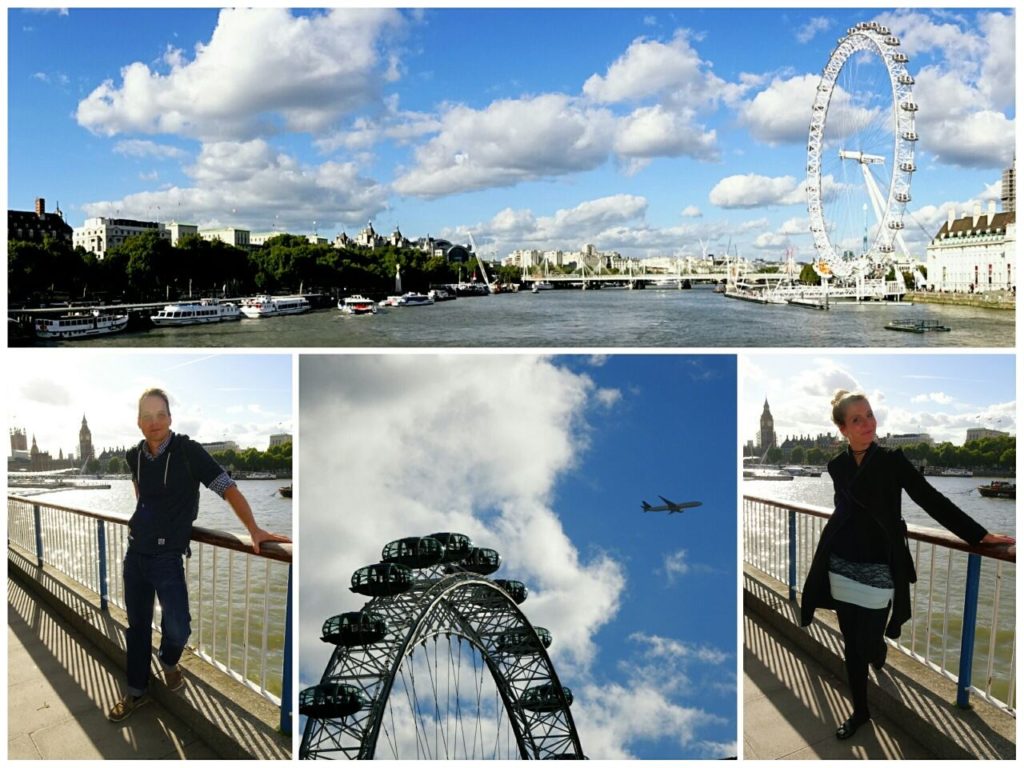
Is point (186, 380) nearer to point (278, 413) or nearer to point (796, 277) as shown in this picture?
point (278, 413)

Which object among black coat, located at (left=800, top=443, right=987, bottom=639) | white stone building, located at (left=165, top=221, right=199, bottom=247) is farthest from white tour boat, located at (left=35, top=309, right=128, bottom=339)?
black coat, located at (left=800, top=443, right=987, bottom=639)

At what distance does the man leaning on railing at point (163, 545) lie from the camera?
8.51 feet

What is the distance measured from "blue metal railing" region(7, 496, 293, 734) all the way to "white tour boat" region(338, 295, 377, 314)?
6364 mm

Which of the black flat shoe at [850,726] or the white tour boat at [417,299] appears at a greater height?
the white tour boat at [417,299]

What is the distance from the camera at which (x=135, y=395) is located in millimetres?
2760

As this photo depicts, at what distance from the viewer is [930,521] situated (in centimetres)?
256

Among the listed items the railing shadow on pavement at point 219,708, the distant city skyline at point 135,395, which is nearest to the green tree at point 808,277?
the distant city skyline at point 135,395

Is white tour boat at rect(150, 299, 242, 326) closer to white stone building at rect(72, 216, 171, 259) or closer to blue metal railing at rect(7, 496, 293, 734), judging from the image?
white stone building at rect(72, 216, 171, 259)

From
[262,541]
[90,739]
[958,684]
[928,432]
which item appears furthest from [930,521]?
[90,739]

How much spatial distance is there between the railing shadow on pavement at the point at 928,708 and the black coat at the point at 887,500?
13cm

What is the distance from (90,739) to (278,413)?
4.11 feet

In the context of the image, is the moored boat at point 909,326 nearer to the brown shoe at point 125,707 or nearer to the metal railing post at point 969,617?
the metal railing post at point 969,617

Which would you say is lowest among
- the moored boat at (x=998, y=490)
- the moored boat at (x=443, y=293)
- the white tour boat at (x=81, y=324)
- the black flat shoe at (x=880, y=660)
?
the black flat shoe at (x=880, y=660)

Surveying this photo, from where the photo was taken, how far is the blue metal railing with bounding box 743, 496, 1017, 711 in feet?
7.86
